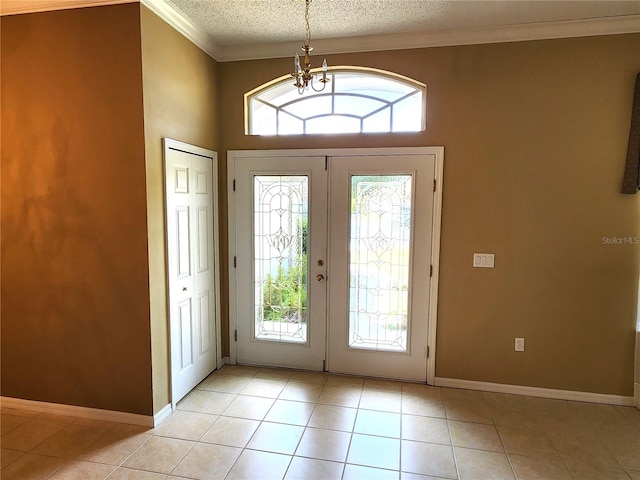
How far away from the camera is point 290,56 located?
326 centimetres

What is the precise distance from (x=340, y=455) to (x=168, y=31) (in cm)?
313

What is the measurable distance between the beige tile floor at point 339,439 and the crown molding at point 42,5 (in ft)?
9.51

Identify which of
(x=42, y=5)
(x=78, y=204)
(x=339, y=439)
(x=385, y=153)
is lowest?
(x=339, y=439)

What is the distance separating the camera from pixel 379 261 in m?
3.26

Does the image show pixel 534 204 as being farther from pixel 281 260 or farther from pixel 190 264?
pixel 190 264

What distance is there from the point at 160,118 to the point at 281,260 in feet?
5.06

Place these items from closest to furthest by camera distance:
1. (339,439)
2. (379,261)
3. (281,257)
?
1. (339,439)
2. (379,261)
3. (281,257)

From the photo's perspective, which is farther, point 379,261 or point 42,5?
point 379,261

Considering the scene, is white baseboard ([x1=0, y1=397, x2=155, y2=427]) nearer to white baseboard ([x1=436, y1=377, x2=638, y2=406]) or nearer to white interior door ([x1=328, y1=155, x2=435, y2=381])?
white interior door ([x1=328, y1=155, x2=435, y2=381])

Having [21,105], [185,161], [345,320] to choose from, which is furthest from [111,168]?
[345,320]

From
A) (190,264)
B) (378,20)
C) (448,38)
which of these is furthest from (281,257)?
(448,38)

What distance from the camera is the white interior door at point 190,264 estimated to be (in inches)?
110

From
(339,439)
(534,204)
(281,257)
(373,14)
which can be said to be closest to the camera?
(339,439)

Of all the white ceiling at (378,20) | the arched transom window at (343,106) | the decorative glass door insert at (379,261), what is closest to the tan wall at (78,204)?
the white ceiling at (378,20)
